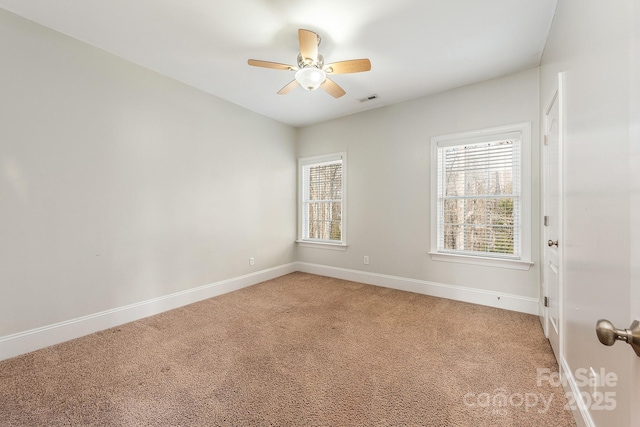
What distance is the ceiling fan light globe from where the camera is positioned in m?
2.38

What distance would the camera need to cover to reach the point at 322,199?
193 inches

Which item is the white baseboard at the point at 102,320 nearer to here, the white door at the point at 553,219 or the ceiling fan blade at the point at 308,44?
the ceiling fan blade at the point at 308,44

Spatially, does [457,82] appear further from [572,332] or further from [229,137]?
[229,137]

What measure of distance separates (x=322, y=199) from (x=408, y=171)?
5.47ft

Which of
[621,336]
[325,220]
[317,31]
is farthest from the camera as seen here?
[325,220]

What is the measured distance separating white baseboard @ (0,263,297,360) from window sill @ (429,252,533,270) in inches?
114

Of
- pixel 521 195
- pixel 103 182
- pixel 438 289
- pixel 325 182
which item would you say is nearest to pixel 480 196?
pixel 521 195

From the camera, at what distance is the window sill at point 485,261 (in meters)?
3.03

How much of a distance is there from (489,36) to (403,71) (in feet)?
2.83

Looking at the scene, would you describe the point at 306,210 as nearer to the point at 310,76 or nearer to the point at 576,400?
the point at 310,76

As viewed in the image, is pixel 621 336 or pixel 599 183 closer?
pixel 621 336

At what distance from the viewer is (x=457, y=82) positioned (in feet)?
10.8

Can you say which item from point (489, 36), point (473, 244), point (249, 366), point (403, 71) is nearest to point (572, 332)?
point (473, 244)

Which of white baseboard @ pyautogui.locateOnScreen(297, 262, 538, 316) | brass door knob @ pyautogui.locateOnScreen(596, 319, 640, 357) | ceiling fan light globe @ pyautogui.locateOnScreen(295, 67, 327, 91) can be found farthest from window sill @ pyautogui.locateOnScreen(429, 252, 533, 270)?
brass door knob @ pyautogui.locateOnScreen(596, 319, 640, 357)
